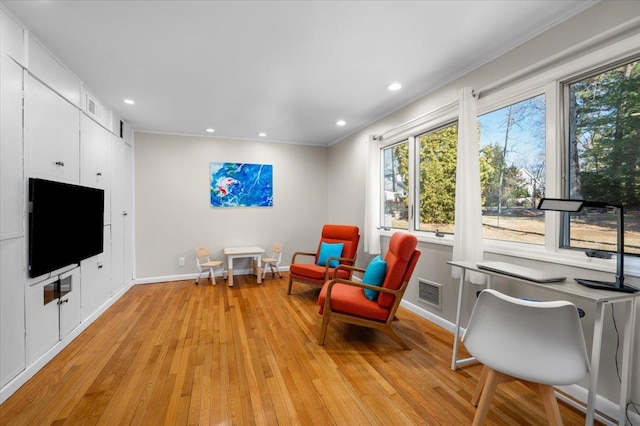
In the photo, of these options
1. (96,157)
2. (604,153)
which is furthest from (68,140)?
(604,153)

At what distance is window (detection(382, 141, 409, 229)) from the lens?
371cm

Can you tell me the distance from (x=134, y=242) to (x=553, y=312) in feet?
17.1

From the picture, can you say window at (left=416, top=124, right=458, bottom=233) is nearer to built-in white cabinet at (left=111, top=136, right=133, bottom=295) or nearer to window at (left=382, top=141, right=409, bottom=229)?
window at (left=382, top=141, right=409, bottom=229)

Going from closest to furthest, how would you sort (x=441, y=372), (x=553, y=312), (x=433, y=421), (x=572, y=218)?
(x=553, y=312)
(x=433, y=421)
(x=572, y=218)
(x=441, y=372)

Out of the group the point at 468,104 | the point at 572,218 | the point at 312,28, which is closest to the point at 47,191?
the point at 312,28

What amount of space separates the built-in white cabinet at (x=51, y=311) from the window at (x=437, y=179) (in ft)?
12.1

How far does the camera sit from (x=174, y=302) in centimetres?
368

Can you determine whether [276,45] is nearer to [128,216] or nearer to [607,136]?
[607,136]

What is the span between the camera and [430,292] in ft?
10.1

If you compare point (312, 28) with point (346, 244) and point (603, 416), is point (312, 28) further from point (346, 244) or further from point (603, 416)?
point (603, 416)

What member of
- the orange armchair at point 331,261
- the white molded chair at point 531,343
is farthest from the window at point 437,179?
the white molded chair at point 531,343

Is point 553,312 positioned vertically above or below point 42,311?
above

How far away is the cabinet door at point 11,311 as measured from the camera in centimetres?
181

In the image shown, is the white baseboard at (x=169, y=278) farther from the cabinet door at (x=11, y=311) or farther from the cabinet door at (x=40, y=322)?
the cabinet door at (x=11, y=311)
